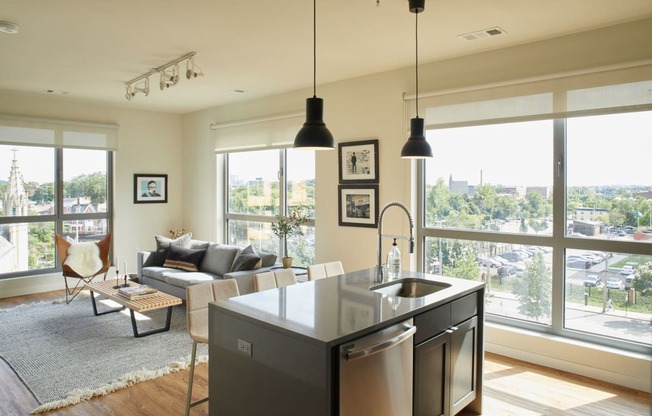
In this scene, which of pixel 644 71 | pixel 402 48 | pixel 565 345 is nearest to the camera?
pixel 644 71

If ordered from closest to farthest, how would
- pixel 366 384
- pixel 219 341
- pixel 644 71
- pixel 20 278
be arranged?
pixel 366 384
pixel 219 341
pixel 644 71
pixel 20 278

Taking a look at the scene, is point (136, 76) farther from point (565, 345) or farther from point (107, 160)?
point (565, 345)

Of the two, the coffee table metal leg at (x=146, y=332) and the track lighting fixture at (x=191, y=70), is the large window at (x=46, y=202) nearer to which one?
the coffee table metal leg at (x=146, y=332)

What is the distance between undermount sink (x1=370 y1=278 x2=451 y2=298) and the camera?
9.37ft

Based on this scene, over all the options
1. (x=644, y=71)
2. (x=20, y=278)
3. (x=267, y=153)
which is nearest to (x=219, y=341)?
(x=644, y=71)

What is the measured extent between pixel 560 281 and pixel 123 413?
354cm

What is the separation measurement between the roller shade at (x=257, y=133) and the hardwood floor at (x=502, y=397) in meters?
3.13

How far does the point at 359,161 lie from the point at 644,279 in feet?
9.13

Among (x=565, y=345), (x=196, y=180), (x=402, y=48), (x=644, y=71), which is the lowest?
(x=565, y=345)

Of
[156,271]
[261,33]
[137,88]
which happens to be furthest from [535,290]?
[137,88]

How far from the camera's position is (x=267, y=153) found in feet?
20.7

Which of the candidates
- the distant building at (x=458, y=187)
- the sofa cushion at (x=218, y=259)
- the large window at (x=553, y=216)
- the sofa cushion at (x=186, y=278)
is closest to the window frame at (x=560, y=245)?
the large window at (x=553, y=216)

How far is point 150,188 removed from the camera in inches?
287

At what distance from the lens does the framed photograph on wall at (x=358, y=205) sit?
480 centimetres
